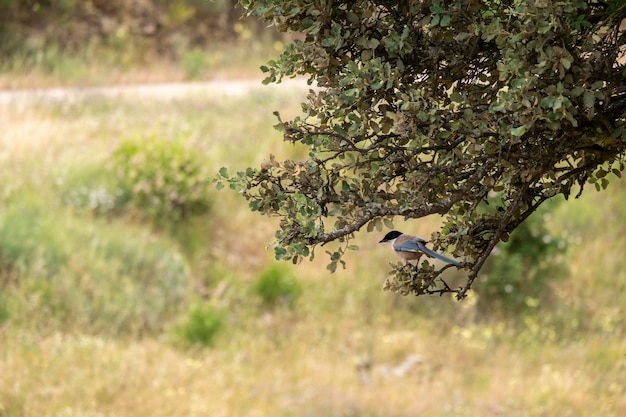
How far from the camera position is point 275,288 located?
11664mm

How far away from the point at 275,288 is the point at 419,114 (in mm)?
8552

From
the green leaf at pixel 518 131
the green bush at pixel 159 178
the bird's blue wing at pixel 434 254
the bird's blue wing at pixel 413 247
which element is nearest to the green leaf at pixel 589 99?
the green leaf at pixel 518 131

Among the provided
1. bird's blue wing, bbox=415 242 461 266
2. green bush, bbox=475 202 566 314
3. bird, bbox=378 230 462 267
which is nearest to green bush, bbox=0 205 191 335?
green bush, bbox=475 202 566 314

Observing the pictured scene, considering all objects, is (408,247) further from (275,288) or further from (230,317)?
(275,288)

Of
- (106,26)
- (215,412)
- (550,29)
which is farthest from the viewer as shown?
(106,26)

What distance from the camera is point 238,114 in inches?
626

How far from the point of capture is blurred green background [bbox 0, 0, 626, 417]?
9.03 m

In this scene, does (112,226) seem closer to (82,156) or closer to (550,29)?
(82,156)

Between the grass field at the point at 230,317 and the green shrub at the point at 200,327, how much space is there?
0.06 feet

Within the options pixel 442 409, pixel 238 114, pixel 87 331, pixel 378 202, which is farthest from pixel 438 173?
pixel 238 114

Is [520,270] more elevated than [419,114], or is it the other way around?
[520,270]

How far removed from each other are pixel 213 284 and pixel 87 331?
210 cm

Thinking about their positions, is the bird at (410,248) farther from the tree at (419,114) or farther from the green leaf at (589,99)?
the green leaf at (589,99)

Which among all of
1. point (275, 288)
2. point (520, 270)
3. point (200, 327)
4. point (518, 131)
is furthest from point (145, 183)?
point (518, 131)
